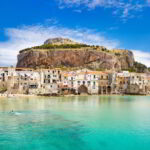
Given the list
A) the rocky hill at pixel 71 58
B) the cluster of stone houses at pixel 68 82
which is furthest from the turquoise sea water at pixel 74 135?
the rocky hill at pixel 71 58

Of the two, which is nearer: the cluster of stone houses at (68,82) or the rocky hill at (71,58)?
the cluster of stone houses at (68,82)

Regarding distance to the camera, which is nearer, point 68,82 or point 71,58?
point 68,82

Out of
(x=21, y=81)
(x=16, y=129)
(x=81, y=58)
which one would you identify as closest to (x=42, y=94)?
(x=21, y=81)

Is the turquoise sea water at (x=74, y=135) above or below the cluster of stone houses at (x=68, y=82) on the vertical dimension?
below

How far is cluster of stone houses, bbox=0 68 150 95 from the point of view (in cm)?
7045

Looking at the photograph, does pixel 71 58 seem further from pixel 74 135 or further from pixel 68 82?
pixel 74 135

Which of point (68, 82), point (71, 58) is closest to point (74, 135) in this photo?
point (68, 82)

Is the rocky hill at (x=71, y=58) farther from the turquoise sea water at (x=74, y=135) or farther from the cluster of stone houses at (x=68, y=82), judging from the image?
the turquoise sea water at (x=74, y=135)

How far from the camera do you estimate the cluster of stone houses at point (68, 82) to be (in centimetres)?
7045

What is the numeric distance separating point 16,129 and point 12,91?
49267 millimetres

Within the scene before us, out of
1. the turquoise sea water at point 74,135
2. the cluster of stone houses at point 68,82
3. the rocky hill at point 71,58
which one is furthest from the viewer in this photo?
the rocky hill at point 71,58

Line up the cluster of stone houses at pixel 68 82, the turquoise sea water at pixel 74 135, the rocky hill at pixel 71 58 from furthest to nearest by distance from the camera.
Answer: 1. the rocky hill at pixel 71 58
2. the cluster of stone houses at pixel 68 82
3. the turquoise sea water at pixel 74 135

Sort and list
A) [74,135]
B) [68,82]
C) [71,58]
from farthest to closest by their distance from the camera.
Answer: [71,58] → [68,82] → [74,135]

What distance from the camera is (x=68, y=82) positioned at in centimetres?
7606
